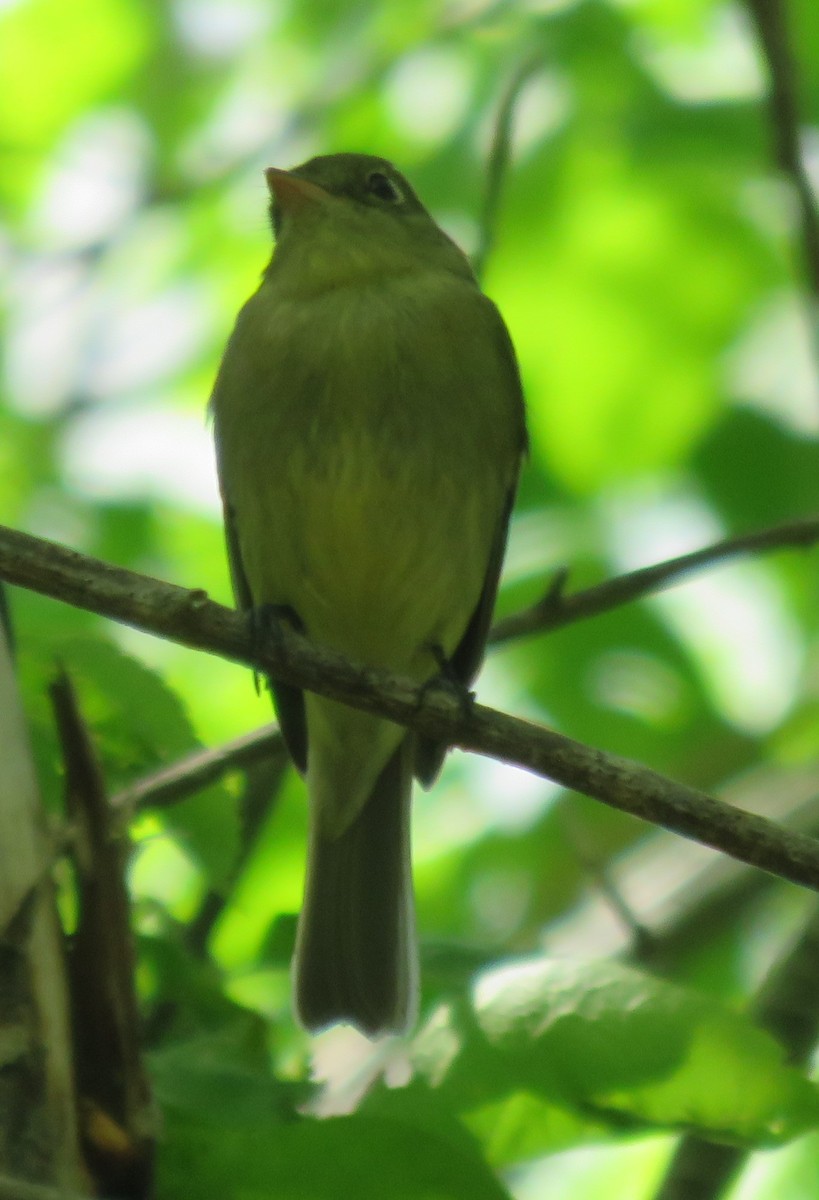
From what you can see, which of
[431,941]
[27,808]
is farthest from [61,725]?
[431,941]

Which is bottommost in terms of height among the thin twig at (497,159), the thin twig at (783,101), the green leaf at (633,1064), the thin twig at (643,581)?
the green leaf at (633,1064)

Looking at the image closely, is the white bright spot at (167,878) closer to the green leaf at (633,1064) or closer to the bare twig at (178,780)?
the bare twig at (178,780)

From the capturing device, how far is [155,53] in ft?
20.6

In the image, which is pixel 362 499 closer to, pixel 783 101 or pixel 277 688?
pixel 277 688

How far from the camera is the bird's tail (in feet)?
14.8

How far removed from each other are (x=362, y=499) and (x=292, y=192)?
1.29 meters

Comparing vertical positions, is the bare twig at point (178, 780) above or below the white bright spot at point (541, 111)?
below

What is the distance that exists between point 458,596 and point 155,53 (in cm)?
266

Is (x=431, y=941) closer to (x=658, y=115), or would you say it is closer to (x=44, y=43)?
(x=658, y=115)

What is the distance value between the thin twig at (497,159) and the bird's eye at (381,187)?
0.57m

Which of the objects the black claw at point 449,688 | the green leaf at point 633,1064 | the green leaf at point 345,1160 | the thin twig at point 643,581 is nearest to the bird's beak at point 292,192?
the black claw at point 449,688

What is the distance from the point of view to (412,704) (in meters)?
3.41

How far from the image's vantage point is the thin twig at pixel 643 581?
157 inches

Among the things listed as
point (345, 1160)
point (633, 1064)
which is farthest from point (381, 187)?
point (345, 1160)
